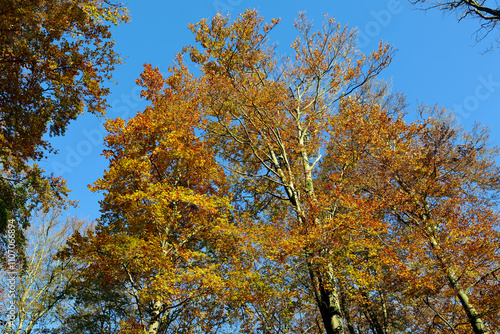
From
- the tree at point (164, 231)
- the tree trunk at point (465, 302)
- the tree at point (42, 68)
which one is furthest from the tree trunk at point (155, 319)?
the tree trunk at point (465, 302)

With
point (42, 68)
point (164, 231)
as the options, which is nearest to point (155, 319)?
point (164, 231)

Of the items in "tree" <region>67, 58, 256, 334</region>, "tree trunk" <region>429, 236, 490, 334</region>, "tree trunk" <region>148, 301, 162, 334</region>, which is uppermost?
"tree" <region>67, 58, 256, 334</region>

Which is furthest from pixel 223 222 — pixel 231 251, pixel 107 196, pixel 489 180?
pixel 489 180

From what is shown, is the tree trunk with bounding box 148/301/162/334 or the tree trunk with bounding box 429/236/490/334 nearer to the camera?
the tree trunk with bounding box 429/236/490/334

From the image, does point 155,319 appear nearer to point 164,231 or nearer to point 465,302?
point 164,231

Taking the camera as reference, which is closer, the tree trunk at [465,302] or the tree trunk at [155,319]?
the tree trunk at [465,302]

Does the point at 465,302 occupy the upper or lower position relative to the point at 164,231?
lower

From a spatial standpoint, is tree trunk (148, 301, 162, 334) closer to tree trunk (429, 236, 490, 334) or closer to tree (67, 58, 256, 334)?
tree (67, 58, 256, 334)

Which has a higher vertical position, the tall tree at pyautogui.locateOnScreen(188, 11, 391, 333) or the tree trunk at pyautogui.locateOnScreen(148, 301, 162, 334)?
the tall tree at pyautogui.locateOnScreen(188, 11, 391, 333)

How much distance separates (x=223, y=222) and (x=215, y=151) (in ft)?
11.4

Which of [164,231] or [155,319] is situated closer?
[155,319]

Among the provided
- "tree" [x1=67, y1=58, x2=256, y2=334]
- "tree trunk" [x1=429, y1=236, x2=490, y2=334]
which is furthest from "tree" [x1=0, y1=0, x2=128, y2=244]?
"tree trunk" [x1=429, y1=236, x2=490, y2=334]

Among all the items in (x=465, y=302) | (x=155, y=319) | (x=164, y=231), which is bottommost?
(x=465, y=302)

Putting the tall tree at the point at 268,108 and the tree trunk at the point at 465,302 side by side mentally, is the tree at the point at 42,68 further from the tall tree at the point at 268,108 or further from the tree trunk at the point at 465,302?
the tree trunk at the point at 465,302
